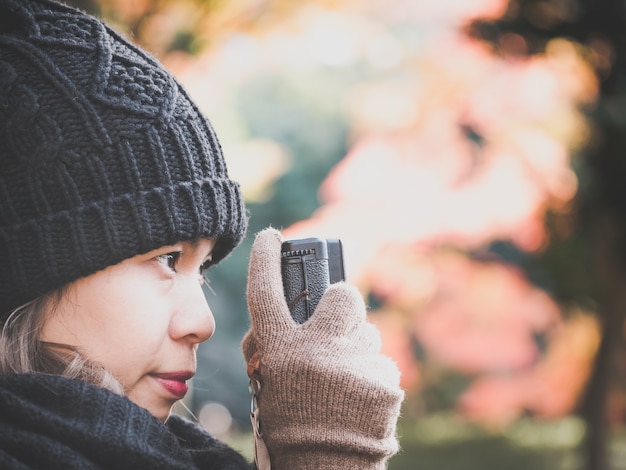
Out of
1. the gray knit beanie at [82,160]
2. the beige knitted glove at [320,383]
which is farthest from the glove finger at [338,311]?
the gray knit beanie at [82,160]

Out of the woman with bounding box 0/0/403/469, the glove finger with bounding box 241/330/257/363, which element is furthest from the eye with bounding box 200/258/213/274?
the glove finger with bounding box 241/330/257/363

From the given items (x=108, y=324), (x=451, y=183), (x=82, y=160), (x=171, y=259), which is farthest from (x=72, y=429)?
(x=451, y=183)

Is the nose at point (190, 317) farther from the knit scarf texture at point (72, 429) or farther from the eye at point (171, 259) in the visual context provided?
the knit scarf texture at point (72, 429)

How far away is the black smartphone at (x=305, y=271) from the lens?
1700 millimetres

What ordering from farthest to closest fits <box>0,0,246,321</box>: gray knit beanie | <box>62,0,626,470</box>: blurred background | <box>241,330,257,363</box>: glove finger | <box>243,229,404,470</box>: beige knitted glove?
<box>62,0,626,470</box>: blurred background < <box>241,330,257,363</box>: glove finger < <box>243,229,404,470</box>: beige knitted glove < <box>0,0,246,321</box>: gray knit beanie

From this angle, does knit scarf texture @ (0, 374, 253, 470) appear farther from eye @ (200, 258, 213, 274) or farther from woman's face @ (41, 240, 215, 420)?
eye @ (200, 258, 213, 274)

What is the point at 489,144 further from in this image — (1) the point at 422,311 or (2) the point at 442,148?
(1) the point at 422,311

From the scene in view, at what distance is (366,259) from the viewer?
8672 mm

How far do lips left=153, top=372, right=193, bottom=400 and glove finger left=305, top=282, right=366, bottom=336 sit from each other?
0.27m

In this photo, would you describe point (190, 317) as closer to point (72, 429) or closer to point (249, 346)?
point (249, 346)

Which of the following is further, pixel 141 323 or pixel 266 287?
pixel 266 287

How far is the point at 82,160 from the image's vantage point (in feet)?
4.99

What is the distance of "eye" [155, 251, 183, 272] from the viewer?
5.26 feet

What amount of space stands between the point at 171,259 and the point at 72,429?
15.0 inches
